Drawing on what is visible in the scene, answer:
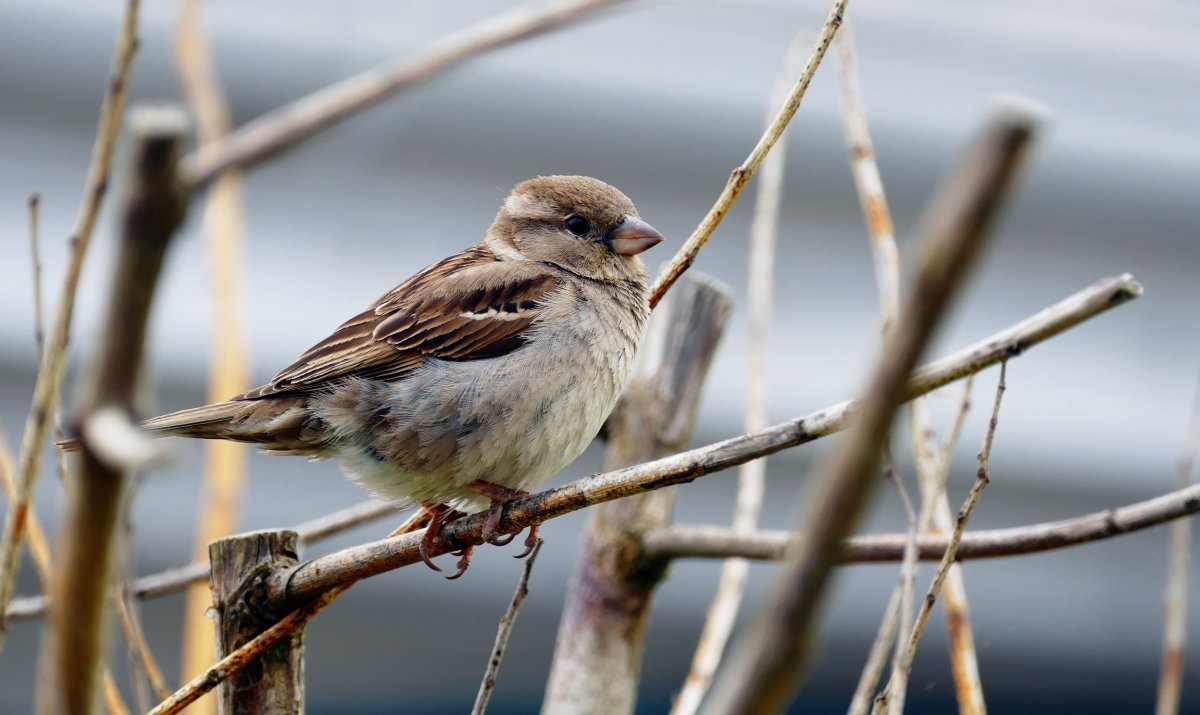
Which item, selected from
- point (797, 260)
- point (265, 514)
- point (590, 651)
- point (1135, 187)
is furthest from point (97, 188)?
point (1135, 187)

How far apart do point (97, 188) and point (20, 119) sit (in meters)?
5.50

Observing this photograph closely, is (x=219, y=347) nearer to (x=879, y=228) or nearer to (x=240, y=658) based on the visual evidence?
(x=240, y=658)

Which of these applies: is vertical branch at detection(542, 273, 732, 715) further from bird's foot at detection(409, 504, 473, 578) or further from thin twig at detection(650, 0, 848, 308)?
thin twig at detection(650, 0, 848, 308)

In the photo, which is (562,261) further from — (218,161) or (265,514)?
(265,514)

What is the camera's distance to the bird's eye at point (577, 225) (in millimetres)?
3654

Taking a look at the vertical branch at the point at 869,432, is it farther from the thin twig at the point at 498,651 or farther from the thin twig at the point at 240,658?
the thin twig at the point at 240,658

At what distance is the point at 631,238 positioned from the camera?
3.58 metres

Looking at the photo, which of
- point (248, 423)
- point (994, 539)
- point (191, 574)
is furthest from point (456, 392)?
point (994, 539)

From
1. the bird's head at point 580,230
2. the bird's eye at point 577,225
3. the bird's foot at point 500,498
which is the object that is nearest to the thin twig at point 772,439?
the bird's foot at point 500,498

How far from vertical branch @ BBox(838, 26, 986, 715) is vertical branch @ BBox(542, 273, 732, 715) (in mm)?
794

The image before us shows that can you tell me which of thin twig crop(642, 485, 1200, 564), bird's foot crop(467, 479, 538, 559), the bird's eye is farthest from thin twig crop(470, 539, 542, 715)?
the bird's eye

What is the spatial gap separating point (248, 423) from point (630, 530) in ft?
3.24

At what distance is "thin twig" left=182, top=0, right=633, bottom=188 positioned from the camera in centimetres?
183

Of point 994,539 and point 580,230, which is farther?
point 580,230
